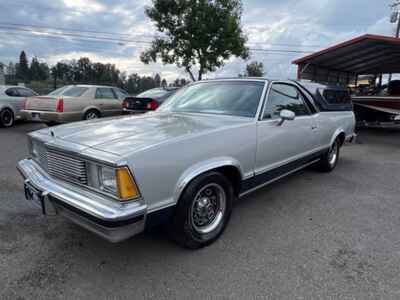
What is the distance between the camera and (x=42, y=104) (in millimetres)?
7762

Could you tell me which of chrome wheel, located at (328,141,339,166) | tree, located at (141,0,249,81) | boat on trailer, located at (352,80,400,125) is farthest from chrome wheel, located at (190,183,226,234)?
tree, located at (141,0,249,81)

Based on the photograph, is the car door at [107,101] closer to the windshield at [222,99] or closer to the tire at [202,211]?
the windshield at [222,99]

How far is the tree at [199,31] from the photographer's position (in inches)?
590

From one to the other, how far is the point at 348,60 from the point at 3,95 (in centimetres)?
1547

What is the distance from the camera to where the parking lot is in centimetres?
203

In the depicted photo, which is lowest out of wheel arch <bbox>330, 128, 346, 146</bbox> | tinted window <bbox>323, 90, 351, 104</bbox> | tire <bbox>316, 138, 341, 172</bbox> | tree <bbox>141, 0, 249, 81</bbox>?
tire <bbox>316, 138, 341, 172</bbox>

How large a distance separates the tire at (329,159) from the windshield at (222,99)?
234 cm

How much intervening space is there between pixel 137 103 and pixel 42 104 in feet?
9.03

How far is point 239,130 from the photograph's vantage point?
2.67 m

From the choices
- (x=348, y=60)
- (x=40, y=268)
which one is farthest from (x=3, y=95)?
(x=348, y=60)

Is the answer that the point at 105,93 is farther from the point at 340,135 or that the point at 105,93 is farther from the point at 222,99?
the point at 340,135

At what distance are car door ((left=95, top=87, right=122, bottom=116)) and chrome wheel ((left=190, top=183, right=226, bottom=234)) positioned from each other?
7.20m

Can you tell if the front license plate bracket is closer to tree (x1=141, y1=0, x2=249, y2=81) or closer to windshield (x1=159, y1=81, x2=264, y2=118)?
windshield (x1=159, y1=81, x2=264, y2=118)

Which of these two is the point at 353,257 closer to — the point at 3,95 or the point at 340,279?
the point at 340,279
